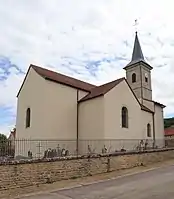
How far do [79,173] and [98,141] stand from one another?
7.10 meters

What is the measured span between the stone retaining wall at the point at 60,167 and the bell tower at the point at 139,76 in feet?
59.5

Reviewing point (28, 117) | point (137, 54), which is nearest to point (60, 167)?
point (28, 117)

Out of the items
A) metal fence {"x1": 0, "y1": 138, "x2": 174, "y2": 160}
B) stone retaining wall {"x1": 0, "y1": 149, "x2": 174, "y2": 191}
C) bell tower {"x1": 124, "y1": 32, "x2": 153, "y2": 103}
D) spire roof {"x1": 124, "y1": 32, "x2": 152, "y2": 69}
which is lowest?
stone retaining wall {"x1": 0, "y1": 149, "x2": 174, "y2": 191}

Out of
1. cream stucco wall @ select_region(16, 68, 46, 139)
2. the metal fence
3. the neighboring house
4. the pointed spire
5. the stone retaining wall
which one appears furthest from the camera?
the pointed spire

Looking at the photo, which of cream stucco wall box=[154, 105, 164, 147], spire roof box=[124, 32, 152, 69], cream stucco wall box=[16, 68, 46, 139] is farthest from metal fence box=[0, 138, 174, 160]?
spire roof box=[124, 32, 152, 69]

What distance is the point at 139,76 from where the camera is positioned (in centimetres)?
3566

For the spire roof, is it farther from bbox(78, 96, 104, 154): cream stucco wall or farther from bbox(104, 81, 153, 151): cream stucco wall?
bbox(78, 96, 104, 154): cream stucco wall

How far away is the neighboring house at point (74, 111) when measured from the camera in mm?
21656

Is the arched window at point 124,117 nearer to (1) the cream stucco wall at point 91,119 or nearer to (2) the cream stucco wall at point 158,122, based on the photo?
(1) the cream stucco wall at point 91,119

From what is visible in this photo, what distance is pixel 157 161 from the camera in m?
18.6

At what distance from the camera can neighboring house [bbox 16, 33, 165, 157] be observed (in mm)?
21656

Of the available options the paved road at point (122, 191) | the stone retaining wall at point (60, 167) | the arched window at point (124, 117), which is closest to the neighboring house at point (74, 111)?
the arched window at point (124, 117)

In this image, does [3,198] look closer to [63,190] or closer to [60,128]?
[63,190]

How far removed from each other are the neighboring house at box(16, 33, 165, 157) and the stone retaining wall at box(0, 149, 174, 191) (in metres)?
4.83
